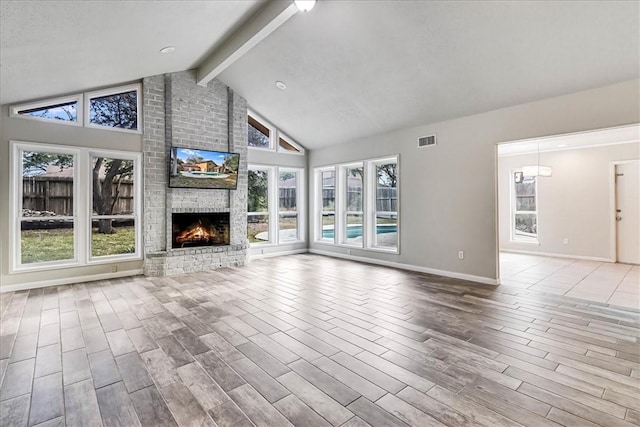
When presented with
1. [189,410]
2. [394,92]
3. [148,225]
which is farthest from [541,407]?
[148,225]

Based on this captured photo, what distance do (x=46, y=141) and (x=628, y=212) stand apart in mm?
10997

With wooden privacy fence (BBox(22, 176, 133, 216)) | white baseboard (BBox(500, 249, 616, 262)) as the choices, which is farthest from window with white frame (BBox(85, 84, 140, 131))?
white baseboard (BBox(500, 249, 616, 262))

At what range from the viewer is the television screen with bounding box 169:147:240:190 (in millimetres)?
5820

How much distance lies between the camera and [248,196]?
24.4 ft

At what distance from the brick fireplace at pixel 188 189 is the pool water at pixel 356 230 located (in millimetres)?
2281

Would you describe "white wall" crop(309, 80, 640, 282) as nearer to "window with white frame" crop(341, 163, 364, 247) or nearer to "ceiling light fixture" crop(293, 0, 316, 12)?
"window with white frame" crop(341, 163, 364, 247)

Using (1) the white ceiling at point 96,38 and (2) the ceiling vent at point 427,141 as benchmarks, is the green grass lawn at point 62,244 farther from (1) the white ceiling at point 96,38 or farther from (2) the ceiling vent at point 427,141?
(2) the ceiling vent at point 427,141

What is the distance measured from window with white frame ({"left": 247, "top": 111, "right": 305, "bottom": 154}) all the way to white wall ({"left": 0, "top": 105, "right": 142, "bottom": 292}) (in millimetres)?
2435

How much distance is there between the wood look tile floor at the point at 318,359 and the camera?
195 cm

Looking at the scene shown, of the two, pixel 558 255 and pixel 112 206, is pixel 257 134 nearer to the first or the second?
pixel 112 206

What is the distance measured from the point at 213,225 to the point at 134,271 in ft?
5.42

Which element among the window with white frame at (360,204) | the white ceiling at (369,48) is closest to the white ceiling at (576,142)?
the white ceiling at (369,48)

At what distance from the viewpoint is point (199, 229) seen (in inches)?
255

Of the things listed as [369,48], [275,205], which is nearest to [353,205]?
[275,205]
